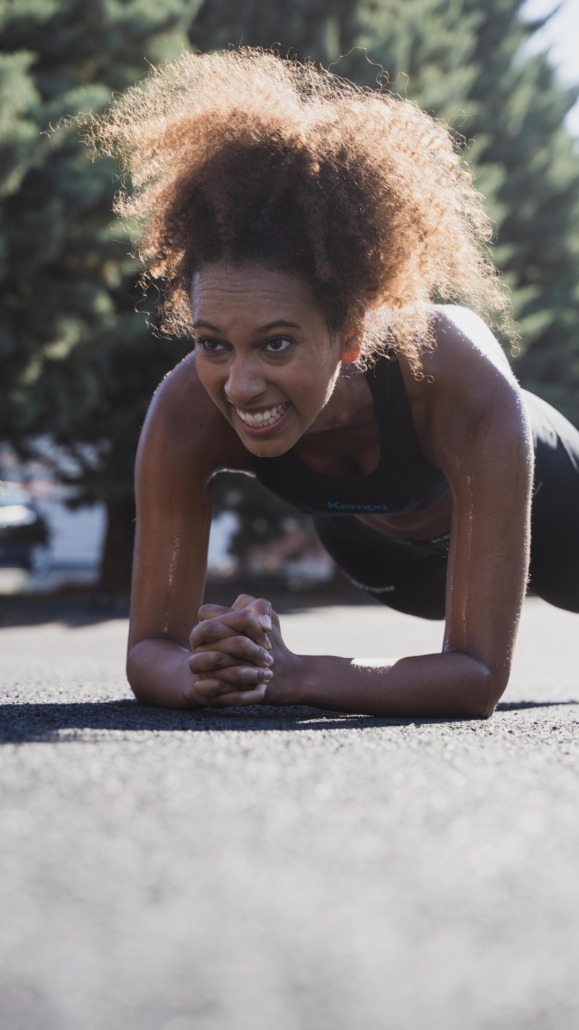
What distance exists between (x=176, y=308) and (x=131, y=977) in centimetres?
207

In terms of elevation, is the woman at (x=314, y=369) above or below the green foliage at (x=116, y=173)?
below

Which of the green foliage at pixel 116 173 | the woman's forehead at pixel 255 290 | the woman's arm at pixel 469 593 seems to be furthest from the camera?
the green foliage at pixel 116 173

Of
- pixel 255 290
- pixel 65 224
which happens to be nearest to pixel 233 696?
pixel 255 290

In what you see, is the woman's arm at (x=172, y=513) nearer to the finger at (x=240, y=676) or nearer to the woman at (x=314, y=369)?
the woman at (x=314, y=369)

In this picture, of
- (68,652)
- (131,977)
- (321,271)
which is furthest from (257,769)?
(68,652)

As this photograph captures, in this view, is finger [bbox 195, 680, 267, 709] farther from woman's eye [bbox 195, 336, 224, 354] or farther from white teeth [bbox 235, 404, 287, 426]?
woman's eye [bbox 195, 336, 224, 354]

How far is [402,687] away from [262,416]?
65cm

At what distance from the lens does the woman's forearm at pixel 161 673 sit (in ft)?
8.57

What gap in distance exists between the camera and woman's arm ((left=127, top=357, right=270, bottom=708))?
282cm

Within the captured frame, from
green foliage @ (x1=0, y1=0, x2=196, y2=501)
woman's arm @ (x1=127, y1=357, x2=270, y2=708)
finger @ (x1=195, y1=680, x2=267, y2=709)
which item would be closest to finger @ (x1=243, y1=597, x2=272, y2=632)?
finger @ (x1=195, y1=680, x2=267, y2=709)

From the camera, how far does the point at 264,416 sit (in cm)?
246

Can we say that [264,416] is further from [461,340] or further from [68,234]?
[68,234]

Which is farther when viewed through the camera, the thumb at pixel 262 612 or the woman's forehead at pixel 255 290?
the thumb at pixel 262 612

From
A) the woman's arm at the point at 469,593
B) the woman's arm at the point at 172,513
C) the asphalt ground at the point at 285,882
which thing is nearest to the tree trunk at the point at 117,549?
the woman's arm at the point at 172,513
